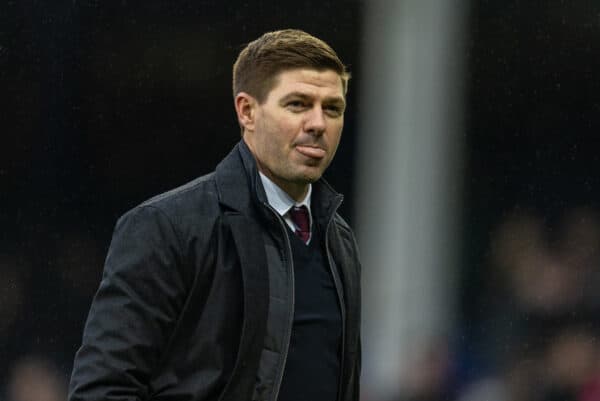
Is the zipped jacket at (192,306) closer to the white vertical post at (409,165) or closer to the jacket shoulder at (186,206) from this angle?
the jacket shoulder at (186,206)

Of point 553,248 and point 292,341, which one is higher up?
point 292,341

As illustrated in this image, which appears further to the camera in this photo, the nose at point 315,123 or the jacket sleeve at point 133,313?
the nose at point 315,123

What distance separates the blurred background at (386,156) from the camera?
5.86 meters

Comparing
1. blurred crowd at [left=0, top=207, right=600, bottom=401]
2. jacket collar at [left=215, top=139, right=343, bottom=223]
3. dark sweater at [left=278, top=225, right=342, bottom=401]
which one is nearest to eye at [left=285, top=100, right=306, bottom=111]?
jacket collar at [left=215, top=139, right=343, bottom=223]

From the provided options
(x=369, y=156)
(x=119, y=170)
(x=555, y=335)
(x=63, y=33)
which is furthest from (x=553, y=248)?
(x=63, y=33)

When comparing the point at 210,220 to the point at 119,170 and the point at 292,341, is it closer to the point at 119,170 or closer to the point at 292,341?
the point at 292,341

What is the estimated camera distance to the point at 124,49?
6.33 metres

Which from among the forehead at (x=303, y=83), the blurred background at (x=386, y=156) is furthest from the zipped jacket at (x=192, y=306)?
the blurred background at (x=386, y=156)

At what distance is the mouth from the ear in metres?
0.12

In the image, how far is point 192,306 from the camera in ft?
8.72

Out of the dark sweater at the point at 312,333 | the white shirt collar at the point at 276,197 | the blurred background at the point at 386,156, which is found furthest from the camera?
the blurred background at the point at 386,156

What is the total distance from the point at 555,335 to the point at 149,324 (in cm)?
353

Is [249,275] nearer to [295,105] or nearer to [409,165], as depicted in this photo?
[295,105]

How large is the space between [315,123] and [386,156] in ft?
10.7
